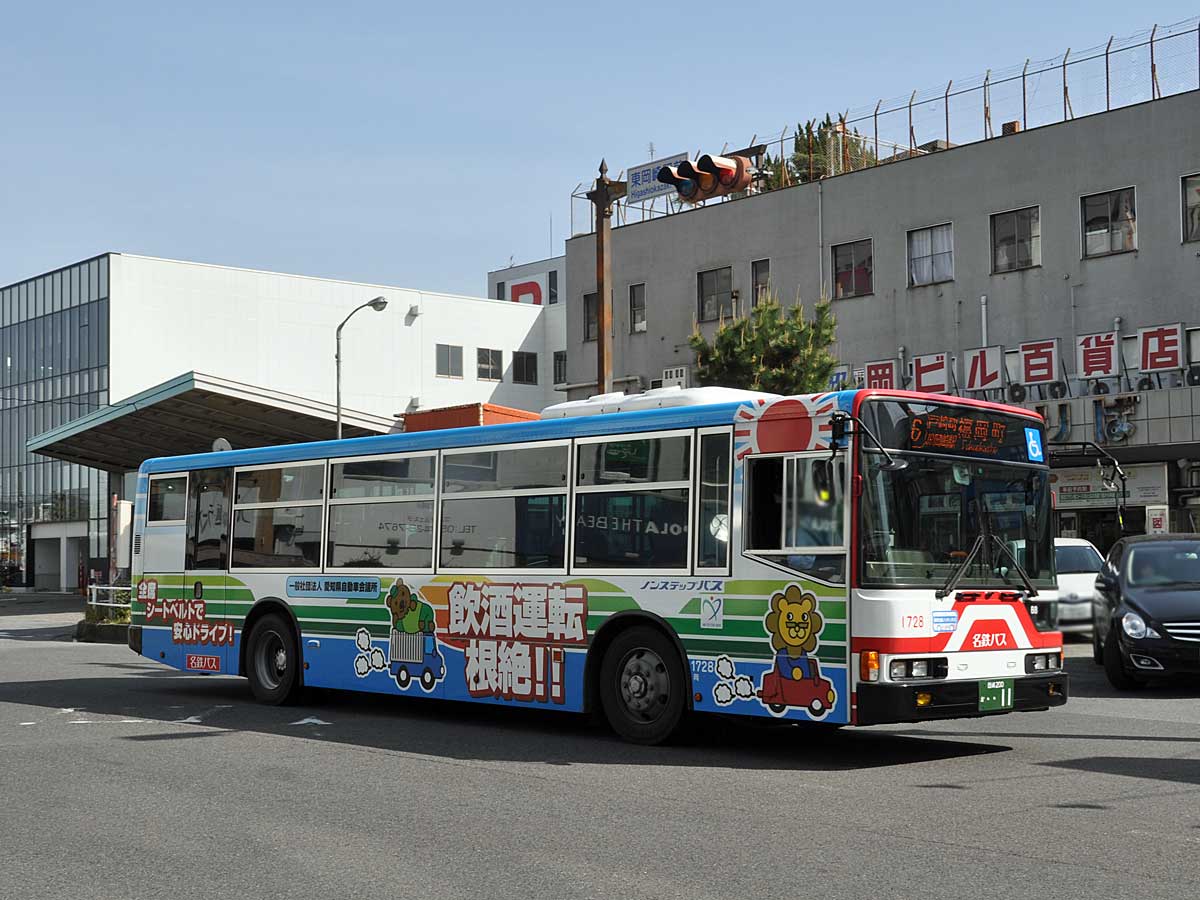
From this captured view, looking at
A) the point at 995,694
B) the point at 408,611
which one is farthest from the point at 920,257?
the point at 995,694

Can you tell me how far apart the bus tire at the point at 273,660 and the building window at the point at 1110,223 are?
77.8 ft

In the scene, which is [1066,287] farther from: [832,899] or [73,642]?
[832,899]

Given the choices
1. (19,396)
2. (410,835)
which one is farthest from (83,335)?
(410,835)

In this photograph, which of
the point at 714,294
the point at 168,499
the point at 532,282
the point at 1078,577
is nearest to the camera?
the point at 168,499

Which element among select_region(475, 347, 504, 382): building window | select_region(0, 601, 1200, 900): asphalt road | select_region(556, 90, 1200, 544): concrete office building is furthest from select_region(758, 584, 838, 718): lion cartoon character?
select_region(475, 347, 504, 382): building window

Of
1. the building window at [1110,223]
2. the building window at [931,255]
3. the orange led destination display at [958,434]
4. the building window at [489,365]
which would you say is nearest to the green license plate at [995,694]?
the orange led destination display at [958,434]

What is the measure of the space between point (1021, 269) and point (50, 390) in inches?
2044

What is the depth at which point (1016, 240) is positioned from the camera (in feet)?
115

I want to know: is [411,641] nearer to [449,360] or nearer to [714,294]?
[714,294]

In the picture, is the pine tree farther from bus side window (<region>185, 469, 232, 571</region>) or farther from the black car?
bus side window (<region>185, 469, 232, 571</region>)

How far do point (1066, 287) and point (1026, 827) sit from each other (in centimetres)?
2767

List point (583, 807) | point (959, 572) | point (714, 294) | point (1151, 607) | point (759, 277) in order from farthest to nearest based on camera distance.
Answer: point (714, 294)
point (759, 277)
point (1151, 607)
point (959, 572)
point (583, 807)

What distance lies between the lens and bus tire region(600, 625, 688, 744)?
11500mm

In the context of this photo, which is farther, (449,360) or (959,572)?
(449,360)
